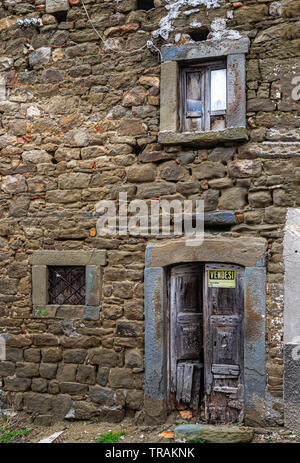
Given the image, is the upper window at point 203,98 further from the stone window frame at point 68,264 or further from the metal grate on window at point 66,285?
the metal grate on window at point 66,285

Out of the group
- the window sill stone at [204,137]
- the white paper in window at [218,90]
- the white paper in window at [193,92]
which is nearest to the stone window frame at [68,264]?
the window sill stone at [204,137]

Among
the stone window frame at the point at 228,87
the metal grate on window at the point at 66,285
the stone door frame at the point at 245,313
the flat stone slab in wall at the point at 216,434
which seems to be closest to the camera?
the flat stone slab in wall at the point at 216,434

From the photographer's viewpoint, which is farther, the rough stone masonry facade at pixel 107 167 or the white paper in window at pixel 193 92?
the white paper in window at pixel 193 92

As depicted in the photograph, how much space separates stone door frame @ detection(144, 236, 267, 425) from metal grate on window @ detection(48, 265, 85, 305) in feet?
2.62

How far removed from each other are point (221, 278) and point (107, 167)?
172 centimetres

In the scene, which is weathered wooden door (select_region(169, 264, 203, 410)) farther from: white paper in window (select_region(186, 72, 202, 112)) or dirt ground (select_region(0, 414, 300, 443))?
white paper in window (select_region(186, 72, 202, 112))

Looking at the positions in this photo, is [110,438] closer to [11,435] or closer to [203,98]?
[11,435]

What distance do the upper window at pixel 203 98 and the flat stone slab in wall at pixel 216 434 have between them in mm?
3017

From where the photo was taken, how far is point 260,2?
13.4ft

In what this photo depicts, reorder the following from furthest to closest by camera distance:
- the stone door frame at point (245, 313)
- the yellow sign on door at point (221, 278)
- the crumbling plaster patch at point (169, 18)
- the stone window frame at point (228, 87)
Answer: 1. the crumbling plaster patch at point (169, 18)
2. the yellow sign on door at point (221, 278)
3. the stone window frame at point (228, 87)
4. the stone door frame at point (245, 313)

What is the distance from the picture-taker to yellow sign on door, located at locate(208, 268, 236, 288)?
4.20m

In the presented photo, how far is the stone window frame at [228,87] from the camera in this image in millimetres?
4066

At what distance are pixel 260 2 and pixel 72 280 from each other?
3.54 m

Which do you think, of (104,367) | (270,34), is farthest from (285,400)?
(270,34)
